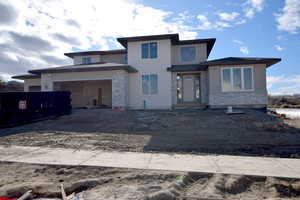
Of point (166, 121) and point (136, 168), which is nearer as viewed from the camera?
point (136, 168)

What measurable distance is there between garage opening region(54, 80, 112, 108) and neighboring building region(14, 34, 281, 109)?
3.34m

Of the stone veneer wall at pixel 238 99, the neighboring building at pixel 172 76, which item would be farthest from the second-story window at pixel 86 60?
the stone veneer wall at pixel 238 99

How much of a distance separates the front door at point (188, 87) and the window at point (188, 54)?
1.74 m

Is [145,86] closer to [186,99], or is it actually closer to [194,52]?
[186,99]

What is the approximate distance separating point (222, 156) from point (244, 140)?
228cm

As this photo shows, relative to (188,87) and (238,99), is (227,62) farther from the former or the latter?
(188,87)

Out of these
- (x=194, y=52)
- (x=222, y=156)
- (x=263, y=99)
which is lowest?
(x=222, y=156)

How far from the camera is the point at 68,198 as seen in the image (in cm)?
263

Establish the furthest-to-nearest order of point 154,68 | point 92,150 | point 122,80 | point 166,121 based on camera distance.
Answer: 1. point 154,68
2. point 122,80
3. point 166,121
4. point 92,150

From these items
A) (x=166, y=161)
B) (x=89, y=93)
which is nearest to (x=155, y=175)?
(x=166, y=161)

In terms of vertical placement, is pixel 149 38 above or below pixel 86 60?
above

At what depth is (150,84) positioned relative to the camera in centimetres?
1477

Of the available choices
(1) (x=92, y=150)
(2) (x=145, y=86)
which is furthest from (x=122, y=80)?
(1) (x=92, y=150)

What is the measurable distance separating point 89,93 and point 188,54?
11.5 metres
